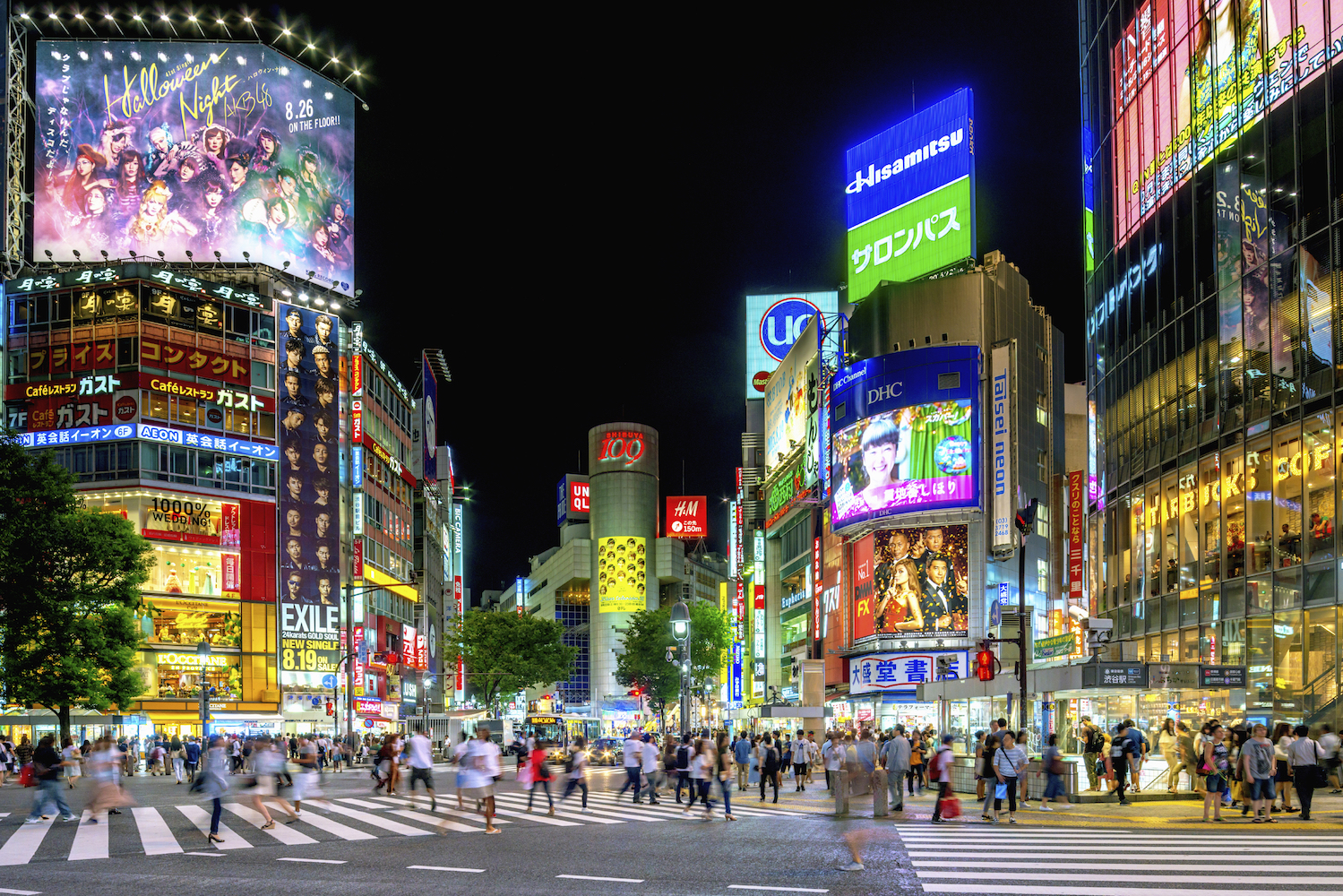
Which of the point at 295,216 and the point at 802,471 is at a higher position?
the point at 295,216

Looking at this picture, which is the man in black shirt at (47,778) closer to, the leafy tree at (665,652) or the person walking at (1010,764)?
the person walking at (1010,764)

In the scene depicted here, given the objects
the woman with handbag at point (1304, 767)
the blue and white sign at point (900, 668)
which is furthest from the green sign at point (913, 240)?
the woman with handbag at point (1304, 767)

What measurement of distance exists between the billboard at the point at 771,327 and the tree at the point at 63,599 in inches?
2452

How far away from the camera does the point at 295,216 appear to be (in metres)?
80.7

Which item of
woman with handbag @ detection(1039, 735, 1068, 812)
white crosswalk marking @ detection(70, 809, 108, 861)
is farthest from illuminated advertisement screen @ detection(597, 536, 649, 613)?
white crosswalk marking @ detection(70, 809, 108, 861)

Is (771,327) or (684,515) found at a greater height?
(771,327)

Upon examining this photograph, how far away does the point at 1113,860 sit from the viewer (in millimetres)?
17078

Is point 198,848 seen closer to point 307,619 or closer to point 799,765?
point 799,765

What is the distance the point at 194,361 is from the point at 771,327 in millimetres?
46335

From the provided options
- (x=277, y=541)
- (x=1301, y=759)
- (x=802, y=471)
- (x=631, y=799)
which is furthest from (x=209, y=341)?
(x=1301, y=759)

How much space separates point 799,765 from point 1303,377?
1659 centimetres

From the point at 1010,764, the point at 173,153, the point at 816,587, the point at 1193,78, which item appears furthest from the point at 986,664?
the point at 173,153

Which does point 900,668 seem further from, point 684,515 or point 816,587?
point 684,515

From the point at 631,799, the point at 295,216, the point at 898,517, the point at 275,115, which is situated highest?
the point at 275,115
